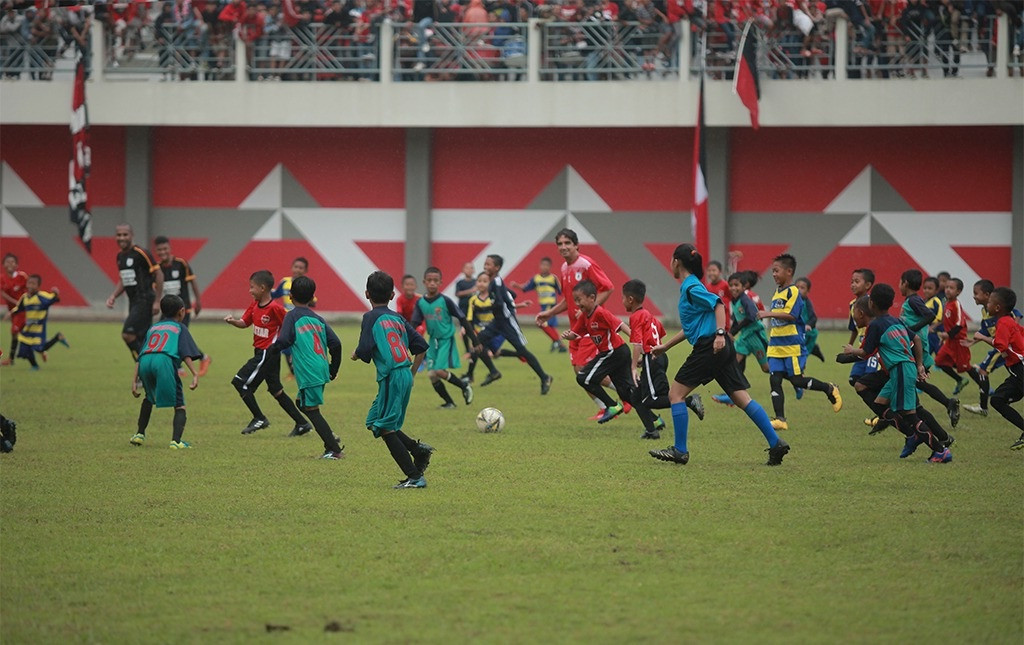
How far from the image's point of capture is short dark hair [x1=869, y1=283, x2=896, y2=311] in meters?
10.3

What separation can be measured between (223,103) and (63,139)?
188 inches

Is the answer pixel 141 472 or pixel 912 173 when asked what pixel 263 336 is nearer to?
pixel 141 472

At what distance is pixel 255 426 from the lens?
12547 millimetres

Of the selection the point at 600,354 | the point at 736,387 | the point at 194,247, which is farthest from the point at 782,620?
the point at 194,247

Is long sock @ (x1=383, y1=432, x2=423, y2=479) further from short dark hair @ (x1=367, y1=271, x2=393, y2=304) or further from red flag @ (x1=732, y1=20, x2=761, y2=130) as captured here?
red flag @ (x1=732, y1=20, x2=761, y2=130)

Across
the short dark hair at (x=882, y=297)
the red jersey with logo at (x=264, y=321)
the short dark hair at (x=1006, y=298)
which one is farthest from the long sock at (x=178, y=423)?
the short dark hair at (x=1006, y=298)

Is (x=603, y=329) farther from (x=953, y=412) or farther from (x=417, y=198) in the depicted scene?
(x=417, y=198)

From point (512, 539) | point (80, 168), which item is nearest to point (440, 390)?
point (512, 539)

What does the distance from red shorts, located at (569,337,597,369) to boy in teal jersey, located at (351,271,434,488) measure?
4.29 meters

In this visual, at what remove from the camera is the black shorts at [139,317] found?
16.0m

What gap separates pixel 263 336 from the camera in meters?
12.3

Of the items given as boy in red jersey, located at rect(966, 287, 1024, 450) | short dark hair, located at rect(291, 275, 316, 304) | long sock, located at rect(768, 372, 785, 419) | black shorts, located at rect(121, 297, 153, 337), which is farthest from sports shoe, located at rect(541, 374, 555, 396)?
short dark hair, located at rect(291, 275, 316, 304)

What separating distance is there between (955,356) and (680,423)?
5553 millimetres

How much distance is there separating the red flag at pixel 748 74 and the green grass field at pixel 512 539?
15.0m
